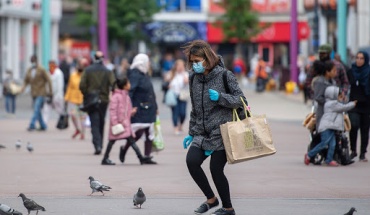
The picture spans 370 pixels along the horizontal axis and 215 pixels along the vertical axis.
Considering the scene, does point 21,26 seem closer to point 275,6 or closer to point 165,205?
point 275,6

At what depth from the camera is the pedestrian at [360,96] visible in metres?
18.1

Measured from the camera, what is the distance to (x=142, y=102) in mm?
18203

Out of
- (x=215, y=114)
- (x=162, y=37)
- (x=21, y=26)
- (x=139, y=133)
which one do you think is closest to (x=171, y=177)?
(x=139, y=133)

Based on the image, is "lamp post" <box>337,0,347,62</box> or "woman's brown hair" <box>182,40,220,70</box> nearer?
"woman's brown hair" <box>182,40,220,70</box>

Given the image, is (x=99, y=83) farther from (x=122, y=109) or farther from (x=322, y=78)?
(x=322, y=78)

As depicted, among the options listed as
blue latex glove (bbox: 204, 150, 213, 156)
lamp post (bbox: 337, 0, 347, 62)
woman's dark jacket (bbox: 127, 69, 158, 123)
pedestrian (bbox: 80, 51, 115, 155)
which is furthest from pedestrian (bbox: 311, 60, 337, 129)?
Result: lamp post (bbox: 337, 0, 347, 62)

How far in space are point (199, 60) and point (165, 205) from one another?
214 cm

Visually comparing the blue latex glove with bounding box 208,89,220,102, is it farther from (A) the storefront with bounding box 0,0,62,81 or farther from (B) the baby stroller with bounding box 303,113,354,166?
(A) the storefront with bounding box 0,0,62,81

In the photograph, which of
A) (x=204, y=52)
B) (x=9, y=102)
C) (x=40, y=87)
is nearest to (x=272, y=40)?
(x=9, y=102)

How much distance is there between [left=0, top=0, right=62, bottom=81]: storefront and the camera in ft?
162

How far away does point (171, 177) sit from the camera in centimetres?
1606

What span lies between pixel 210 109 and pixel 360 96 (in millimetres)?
7298

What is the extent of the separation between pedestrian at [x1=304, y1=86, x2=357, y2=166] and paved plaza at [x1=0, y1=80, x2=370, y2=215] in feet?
1.25

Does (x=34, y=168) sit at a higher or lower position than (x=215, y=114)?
lower
